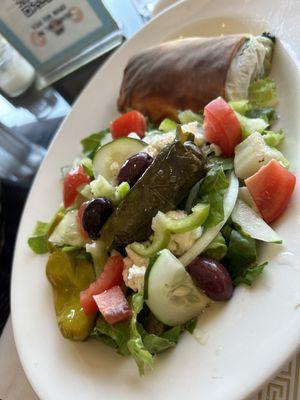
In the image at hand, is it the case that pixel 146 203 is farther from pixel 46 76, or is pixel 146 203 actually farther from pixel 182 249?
pixel 46 76

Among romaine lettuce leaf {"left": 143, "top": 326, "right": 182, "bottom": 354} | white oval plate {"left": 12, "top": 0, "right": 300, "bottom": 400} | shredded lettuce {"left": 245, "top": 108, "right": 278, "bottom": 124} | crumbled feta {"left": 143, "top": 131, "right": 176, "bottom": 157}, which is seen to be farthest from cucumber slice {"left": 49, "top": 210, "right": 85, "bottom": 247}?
shredded lettuce {"left": 245, "top": 108, "right": 278, "bottom": 124}

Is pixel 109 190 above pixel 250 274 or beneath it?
above

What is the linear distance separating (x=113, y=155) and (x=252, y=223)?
57cm

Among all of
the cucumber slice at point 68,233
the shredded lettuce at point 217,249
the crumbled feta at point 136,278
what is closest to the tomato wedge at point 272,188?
the shredded lettuce at point 217,249

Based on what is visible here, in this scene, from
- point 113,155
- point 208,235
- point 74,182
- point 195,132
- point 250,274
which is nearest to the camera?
point 250,274

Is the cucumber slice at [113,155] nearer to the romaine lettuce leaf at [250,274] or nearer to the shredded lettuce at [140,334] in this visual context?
the shredded lettuce at [140,334]

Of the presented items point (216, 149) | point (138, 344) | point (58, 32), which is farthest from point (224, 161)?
point (58, 32)

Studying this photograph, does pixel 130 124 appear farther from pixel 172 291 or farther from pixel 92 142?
pixel 172 291

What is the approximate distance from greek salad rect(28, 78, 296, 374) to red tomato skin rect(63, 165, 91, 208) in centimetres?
9

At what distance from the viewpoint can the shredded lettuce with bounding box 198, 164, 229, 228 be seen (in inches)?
54.2

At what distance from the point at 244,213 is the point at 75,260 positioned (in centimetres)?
61

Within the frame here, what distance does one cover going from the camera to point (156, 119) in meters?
1.94

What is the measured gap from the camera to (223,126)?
152cm

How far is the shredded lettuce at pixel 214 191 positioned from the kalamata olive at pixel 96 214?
29 centimetres
